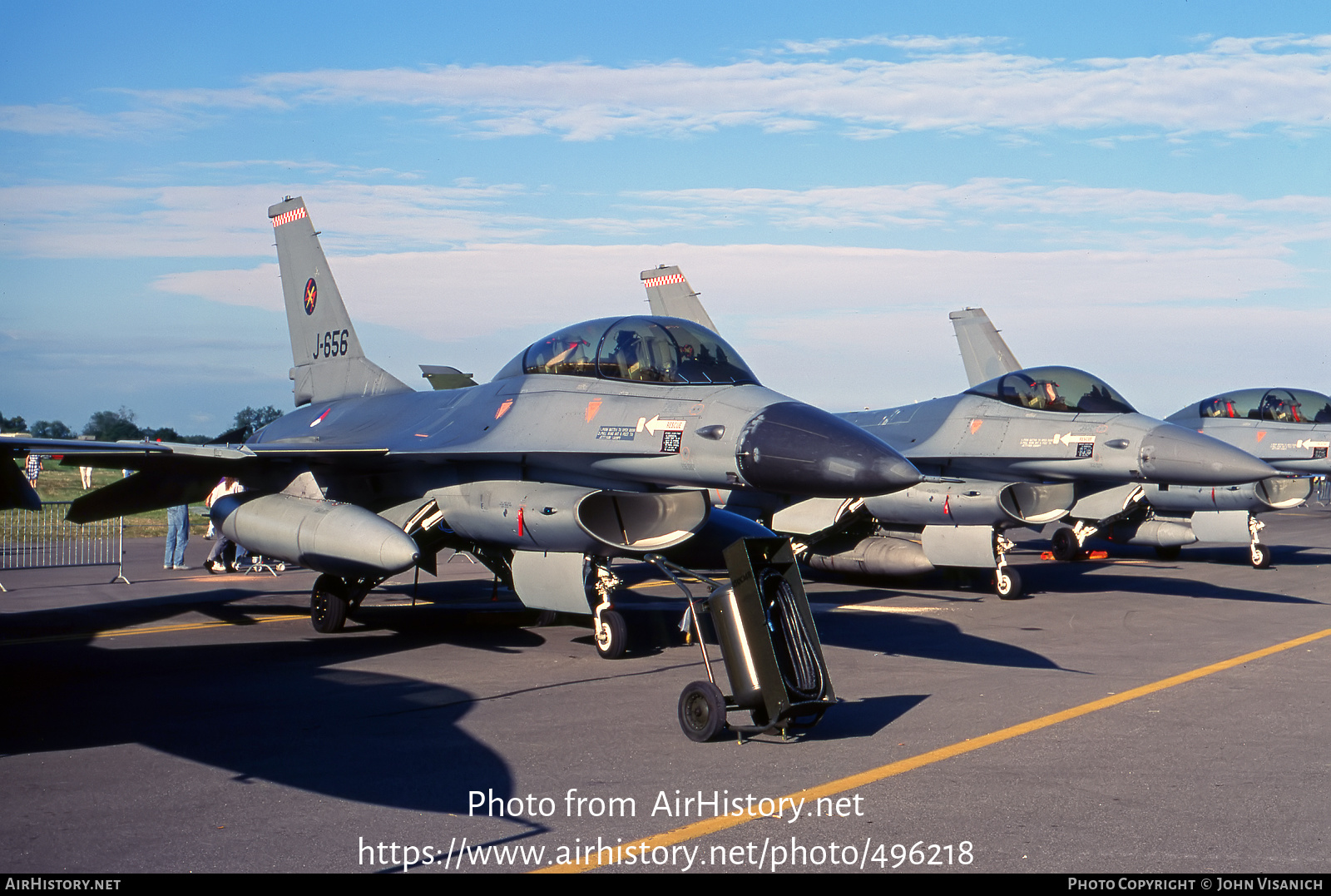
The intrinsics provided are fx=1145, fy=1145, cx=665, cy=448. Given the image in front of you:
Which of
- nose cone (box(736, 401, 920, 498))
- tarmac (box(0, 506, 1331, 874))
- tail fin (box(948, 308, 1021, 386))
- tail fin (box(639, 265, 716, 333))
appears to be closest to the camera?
tarmac (box(0, 506, 1331, 874))

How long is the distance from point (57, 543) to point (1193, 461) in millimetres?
20434

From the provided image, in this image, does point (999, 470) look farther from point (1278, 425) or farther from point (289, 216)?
point (289, 216)

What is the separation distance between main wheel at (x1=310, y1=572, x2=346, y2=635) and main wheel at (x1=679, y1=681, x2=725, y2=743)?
593 centimetres

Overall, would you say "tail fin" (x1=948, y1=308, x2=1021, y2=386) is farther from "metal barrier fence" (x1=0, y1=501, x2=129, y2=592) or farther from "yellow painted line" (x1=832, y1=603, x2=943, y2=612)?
"metal barrier fence" (x1=0, y1=501, x2=129, y2=592)

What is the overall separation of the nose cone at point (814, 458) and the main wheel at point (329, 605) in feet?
17.1

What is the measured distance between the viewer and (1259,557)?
733 inches

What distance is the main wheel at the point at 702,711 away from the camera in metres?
6.54

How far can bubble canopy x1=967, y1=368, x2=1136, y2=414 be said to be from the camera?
14.7 metres

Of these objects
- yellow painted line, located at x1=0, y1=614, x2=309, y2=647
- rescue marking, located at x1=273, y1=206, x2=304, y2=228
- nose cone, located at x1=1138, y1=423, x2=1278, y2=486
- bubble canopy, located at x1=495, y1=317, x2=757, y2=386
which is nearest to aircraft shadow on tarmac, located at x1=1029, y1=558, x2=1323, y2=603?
nose cone, located at x1=1138, y1=423, x2=1278, y2=486

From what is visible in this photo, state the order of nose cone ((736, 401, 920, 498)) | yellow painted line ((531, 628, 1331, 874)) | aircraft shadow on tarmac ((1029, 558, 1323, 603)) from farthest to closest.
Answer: aircraft shadow on tarmac ((1029, 558, 1323, 603)) < nose cone ((736, 401, 920, 498)) < yellow painted line ((531, 628, 1331, 874))

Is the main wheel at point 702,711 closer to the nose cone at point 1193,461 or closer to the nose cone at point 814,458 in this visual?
the nose cone at point 814,458

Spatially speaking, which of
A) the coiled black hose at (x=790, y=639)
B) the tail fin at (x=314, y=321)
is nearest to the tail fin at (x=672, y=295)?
the tail fin at (x=314, y=321)
